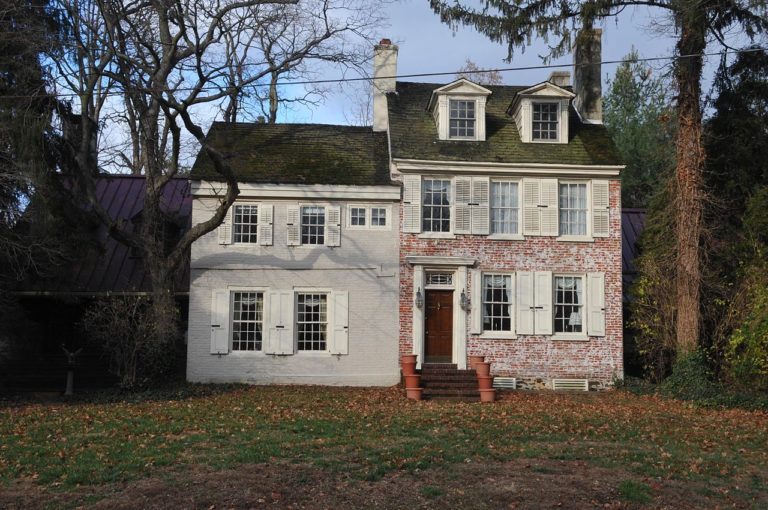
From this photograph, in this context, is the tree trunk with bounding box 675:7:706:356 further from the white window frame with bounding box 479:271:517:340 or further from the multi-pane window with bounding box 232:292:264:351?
the multi-pane window with bounding box 232:292:264:351

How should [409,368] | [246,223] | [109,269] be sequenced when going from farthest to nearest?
1. [109,269]
2. [246,223]
3. [409,368]

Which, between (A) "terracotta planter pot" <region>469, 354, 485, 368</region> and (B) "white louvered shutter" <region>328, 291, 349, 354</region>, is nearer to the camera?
(A) "terracotta planter pot" <region>469, 354, 485, 368</region>

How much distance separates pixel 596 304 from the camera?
19.2m

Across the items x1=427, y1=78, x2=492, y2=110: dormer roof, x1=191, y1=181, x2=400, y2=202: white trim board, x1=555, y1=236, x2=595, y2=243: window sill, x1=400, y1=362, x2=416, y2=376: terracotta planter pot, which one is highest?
x1=427, y1=78, x2=492, y2=110: dormer roof

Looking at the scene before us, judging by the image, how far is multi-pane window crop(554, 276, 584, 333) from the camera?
63.2ft

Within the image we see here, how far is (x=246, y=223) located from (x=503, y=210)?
6590 mm

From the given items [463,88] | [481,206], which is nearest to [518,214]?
[481,206]

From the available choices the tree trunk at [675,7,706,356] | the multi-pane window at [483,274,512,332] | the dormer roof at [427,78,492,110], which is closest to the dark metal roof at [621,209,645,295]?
the tree trunk at [675,7,706,356]

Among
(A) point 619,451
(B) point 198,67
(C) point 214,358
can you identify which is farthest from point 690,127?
(C) point 214,358

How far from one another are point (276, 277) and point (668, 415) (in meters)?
Answer: 9.66

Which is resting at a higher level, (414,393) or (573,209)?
(573,209)

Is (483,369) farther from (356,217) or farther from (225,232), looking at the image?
(225,232)

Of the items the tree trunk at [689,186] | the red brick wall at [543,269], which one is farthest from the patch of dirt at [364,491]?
the tree trunk at [689,186]

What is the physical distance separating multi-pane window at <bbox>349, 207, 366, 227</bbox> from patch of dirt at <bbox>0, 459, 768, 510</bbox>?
10345mm
